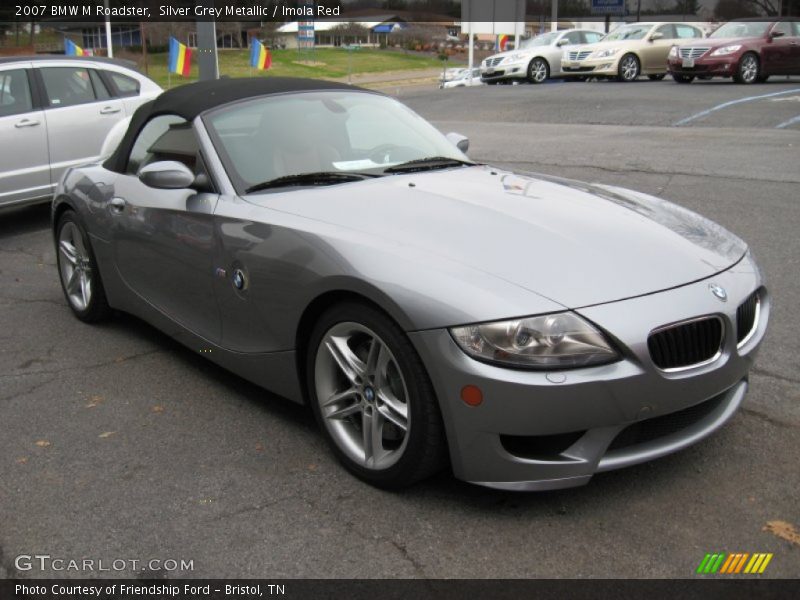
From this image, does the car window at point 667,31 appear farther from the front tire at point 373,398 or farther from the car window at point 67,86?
the front tire at point 373,398

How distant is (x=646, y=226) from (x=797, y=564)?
1438 mm

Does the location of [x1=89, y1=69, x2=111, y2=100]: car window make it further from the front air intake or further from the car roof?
the front air intake

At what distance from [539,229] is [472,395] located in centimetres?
84

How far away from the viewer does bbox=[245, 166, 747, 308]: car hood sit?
309 centimetres

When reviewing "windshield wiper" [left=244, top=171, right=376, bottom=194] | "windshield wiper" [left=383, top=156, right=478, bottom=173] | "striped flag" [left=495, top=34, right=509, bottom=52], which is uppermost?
"striped flag" [left=495, top=34, right=509, bottom=52]

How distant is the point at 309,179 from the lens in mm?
4098

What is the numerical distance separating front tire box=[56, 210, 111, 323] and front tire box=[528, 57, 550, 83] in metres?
21.6

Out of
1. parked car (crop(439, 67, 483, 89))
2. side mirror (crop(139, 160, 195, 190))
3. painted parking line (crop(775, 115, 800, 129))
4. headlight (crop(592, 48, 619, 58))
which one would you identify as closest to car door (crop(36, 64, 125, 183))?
side mirror (crop(139, 160, 195, 190))

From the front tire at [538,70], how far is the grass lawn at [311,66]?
18358 mm

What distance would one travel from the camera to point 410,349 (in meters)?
3.06

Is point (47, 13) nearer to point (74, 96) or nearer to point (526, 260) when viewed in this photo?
point (74, 96)

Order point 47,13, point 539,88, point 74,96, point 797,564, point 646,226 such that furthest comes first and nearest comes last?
1. point 47,13
2. point 539,88
3. point 74,96
4. point 646,226
5. point 797,564

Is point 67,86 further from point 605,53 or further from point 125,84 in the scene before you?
point 605,53
